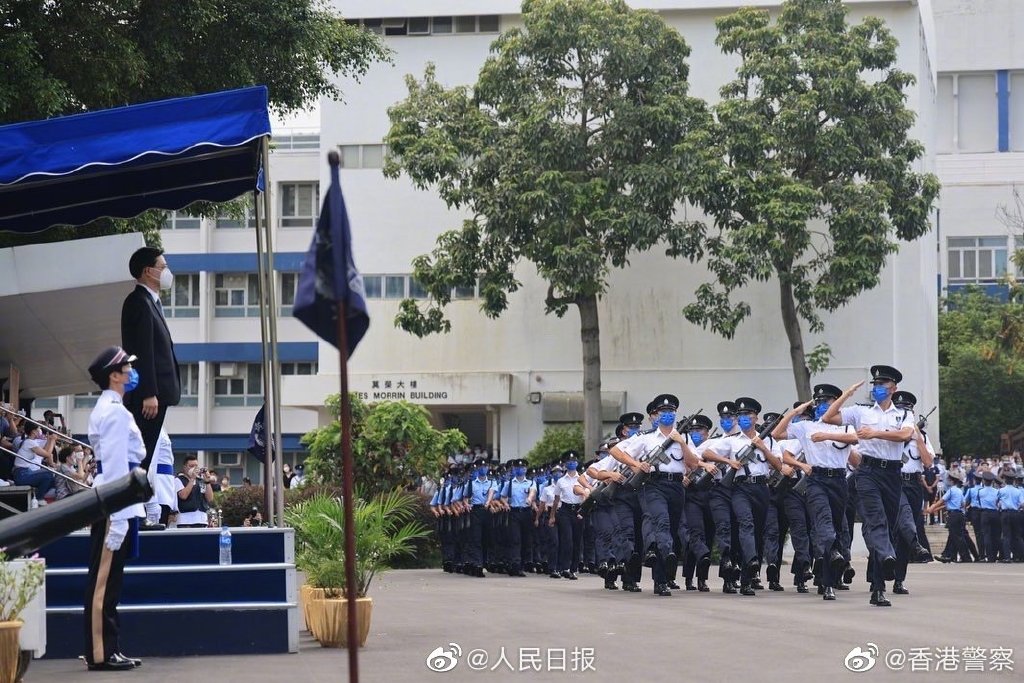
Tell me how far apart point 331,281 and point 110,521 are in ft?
13.1

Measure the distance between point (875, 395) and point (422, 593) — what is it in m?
7.48

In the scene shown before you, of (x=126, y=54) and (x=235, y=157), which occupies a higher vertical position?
(x=126, y=54)

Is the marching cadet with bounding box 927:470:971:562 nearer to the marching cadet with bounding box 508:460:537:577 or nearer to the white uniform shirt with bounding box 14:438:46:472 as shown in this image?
the marching cadet with bounding box 508:460:537:577

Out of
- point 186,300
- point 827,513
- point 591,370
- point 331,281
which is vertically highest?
point 186,300

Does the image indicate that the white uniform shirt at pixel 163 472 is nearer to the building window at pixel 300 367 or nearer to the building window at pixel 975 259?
the building window at pixel 300 367

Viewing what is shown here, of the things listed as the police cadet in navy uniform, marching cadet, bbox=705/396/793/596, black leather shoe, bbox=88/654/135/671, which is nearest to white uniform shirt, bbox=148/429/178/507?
black leather shoe, bbox=88/654/135/671

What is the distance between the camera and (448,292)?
1519 inches

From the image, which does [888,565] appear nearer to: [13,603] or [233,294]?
[13,603]

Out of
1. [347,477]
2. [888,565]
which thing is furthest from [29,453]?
[347,477]

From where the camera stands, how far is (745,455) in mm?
19219

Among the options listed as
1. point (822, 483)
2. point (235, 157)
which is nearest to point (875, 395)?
point (822, 483)

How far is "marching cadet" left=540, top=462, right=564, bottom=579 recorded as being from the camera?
89.1 ft

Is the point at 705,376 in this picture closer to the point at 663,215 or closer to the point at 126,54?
the point at 663,215

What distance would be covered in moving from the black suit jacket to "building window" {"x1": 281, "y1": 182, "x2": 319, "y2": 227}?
1798 inches
